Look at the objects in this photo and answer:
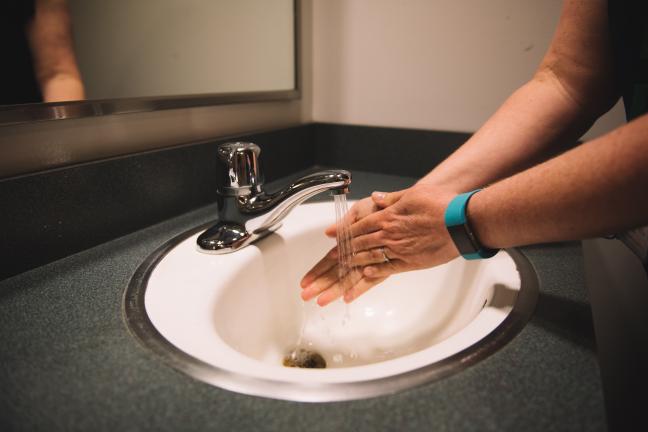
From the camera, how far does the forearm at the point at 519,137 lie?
0.58 m

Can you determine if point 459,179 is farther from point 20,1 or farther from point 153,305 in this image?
point 20,1

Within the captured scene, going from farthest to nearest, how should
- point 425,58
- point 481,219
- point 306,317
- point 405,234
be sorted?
point 425,58
point 306,317
point 405,234
point 481,219

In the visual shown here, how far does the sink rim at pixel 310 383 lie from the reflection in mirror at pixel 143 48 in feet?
1.04

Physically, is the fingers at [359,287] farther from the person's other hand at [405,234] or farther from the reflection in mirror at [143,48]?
Result: the reflection in mirror at [143,48]

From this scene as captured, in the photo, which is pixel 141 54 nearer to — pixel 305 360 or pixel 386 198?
pixel 386 198

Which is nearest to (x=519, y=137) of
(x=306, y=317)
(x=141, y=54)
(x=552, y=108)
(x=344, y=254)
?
(x=552, y=108)

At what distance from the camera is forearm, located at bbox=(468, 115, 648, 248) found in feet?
1.02

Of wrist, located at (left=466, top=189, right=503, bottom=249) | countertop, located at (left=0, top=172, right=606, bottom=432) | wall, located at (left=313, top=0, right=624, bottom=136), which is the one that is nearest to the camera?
countertop, located at (left=0, top=172, right=606, bottom=432)

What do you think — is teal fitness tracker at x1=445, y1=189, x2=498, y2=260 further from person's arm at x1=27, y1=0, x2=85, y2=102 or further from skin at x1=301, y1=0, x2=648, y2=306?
person's arm at x1=27, y1=0, x2=85, y2=102

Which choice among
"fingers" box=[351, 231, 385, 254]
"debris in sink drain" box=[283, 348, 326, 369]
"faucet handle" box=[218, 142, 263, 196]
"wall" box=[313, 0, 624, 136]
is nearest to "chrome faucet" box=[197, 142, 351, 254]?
"faucet handle" box=[218, 142, 263, 196]

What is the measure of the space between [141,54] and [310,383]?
585 mm

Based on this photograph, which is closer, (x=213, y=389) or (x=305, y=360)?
(x=213, y=389)

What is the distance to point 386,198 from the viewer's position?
62 centimetres

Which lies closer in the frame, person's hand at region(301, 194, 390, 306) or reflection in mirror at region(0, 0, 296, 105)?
reflection in mirror at region(0, 0, 296, 105)
